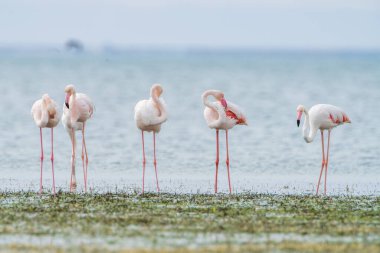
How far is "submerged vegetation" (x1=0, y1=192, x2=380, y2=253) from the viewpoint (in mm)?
11750

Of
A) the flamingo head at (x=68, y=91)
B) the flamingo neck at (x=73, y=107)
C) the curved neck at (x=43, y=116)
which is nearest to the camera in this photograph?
the curved neck at (x=43, y=116)

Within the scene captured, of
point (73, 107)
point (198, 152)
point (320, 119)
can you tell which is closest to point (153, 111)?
point (73, 107)

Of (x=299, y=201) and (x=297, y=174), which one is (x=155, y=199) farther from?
(x=297, y=174)

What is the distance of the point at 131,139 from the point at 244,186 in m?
11.4

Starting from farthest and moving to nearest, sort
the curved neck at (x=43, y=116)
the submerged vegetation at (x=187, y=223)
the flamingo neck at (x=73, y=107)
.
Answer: the flamingo neck at (x=73, y=107), the curved neck at (x=43, y=116), the submerged vegetation at (x=187, y=223)

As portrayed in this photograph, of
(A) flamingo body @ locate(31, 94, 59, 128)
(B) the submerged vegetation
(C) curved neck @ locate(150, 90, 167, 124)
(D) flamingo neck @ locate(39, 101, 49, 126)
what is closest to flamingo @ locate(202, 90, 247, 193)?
(C) curved neck @ locate(150, 90, 167, 124)

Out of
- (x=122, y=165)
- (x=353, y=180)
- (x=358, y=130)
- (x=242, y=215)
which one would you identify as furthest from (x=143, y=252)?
(x=358, y=130)

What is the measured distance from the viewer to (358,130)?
108ft

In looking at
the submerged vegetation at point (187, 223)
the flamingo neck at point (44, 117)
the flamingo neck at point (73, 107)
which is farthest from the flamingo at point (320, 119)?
the flamingo neck at point (44, 117)

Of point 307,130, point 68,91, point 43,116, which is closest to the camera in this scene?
point 43,116

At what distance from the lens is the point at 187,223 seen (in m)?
13.3

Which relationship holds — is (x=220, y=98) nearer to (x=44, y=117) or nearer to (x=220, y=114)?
(x=220, y=114)

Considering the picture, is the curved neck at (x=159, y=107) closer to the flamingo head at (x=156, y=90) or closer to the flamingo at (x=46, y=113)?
the flamingo head at (x=156, y=90)

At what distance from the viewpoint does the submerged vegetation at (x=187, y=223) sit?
11750mm
